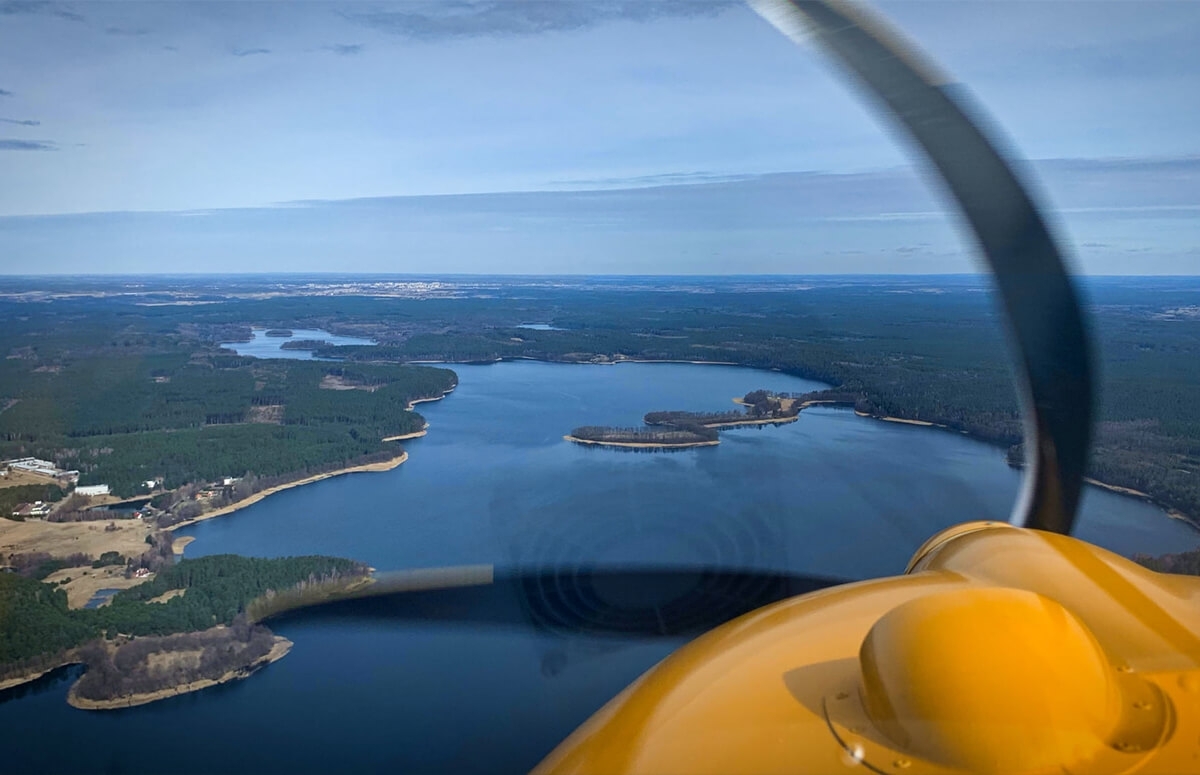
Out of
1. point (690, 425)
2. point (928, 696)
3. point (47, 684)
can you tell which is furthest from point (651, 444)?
point (928, 696)

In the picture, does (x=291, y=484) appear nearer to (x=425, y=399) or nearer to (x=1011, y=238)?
(x=425, y=399)

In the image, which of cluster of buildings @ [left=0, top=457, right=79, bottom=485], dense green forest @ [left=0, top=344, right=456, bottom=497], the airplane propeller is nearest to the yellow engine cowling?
the airplane propeller

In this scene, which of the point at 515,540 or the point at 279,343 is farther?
the point at 279,343

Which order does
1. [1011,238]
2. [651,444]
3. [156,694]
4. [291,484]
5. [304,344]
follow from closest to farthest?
1. [1011,238]
2. [156,694]
3. [651,444]
4. [291,484]
5. [304,344]

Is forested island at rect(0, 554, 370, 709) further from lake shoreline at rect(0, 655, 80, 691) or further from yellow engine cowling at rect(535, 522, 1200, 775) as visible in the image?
yellow engine cowling at rect(535, 522, 1200, 775)

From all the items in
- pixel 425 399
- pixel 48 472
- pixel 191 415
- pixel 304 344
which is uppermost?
pixel 304 344

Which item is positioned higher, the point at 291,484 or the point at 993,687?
the point at 993,687
